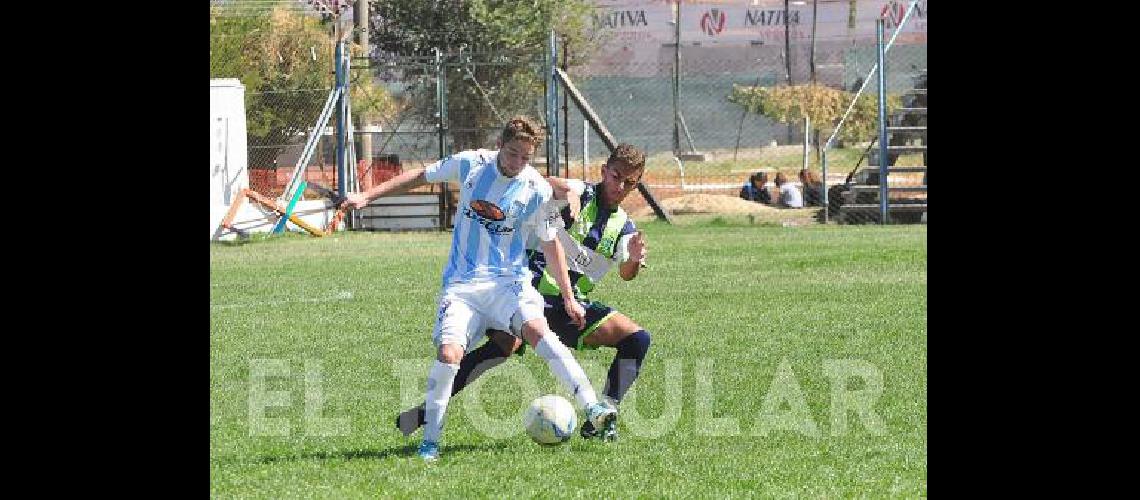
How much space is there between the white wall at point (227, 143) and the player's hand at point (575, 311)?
756 inches

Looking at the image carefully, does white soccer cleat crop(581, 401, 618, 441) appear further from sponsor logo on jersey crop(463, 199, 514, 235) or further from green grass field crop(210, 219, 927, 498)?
sponsor logo on jersey crop(463, 199, 514, 235)

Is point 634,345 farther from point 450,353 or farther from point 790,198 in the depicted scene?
point 790,198

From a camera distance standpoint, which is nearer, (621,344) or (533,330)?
(533,330)

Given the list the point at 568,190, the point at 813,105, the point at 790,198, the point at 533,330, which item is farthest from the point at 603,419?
the point at 813,105

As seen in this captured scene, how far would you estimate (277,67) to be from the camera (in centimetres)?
3638

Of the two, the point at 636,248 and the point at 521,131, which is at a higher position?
the point at 521,131

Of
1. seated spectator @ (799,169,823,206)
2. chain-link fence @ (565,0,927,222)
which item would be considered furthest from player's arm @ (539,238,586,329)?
chain-link fence @ (565,0,927,222)

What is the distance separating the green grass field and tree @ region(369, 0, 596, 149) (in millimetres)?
17604

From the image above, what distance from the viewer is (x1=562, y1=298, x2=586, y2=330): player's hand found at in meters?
8.65

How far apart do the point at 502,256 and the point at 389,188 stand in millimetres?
643

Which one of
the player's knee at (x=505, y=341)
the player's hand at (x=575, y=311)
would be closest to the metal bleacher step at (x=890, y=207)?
the player's hand at (x=575, y=311)

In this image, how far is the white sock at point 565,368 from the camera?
332 inches
